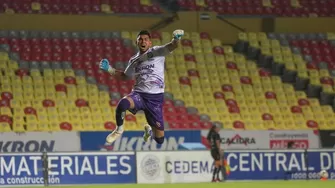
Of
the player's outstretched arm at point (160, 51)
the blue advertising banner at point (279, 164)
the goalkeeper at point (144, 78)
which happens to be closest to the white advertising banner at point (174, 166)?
the blue advertising banner at point (279, 164)

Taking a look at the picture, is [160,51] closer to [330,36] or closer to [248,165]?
[248,165]

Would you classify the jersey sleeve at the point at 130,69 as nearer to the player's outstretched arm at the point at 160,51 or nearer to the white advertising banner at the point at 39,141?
the player's outstretched arm at the point at 160,51

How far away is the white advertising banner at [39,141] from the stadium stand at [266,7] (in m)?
8.12

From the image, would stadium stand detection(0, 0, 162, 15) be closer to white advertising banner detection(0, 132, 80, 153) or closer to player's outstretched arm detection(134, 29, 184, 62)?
white advertising banner detection(0, 132, 80, 153)

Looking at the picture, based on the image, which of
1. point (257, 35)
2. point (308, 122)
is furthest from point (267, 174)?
point (257, 35)

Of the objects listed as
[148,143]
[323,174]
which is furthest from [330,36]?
[323,174]

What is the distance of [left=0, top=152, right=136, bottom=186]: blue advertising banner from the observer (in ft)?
72.8

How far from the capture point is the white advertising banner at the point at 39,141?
78.8 ft

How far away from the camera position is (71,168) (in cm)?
2261

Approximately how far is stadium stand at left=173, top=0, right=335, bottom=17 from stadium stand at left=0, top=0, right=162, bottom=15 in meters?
1.30

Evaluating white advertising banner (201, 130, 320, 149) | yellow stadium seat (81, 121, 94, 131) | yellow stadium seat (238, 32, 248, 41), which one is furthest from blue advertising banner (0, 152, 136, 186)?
yellow stadium seat (238, 32, 248, 41)

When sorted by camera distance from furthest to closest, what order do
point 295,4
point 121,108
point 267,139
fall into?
point 295,4
point 267,139
point 121,108

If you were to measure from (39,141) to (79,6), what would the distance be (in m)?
6.67

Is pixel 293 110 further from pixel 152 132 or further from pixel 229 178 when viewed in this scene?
pixel 152 132
